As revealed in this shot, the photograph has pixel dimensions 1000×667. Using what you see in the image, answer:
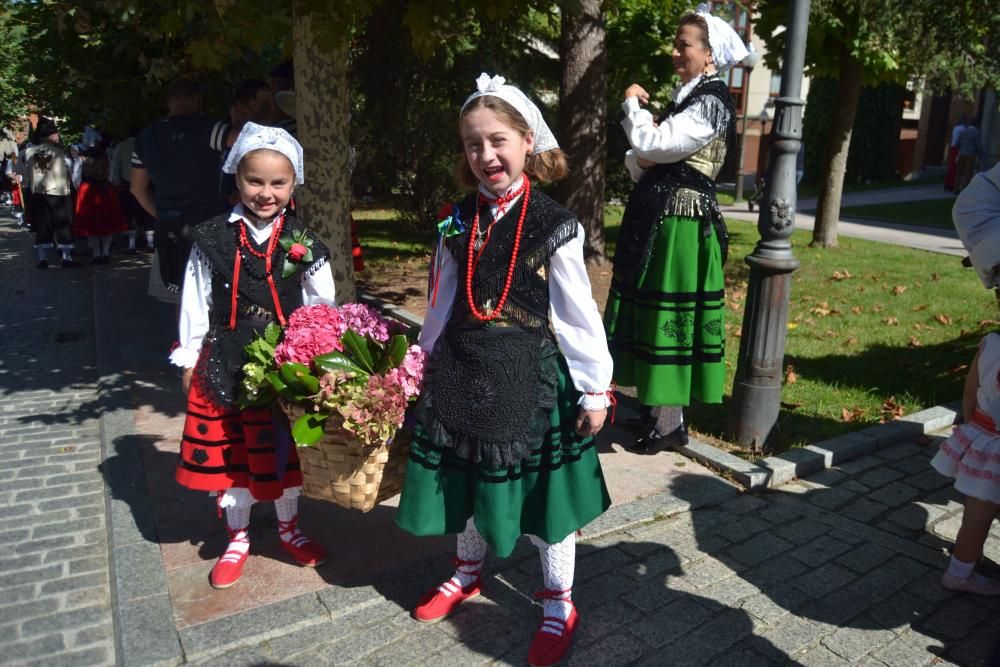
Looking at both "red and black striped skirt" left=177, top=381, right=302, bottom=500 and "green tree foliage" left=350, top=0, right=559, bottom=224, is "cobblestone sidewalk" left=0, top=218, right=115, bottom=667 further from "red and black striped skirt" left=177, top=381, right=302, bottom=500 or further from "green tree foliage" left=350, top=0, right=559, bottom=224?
"green tree foliage" left=350, top=0, right=559, bottom=224

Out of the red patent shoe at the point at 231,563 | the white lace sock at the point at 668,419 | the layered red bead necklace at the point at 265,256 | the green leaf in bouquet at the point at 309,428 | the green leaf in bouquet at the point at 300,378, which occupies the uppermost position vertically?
the layered red bead necklace at the point at 265,256

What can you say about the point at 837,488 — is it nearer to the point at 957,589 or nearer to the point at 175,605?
the point at 957,589

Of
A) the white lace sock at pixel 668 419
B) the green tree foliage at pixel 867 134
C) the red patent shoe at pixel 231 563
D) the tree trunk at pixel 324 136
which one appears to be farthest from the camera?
the green tree foliage at pixel 867 134

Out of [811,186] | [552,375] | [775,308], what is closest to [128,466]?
[552,375]

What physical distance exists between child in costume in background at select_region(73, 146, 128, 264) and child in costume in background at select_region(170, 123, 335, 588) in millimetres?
10495

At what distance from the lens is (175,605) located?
326cm

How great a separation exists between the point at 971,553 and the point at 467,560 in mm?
2099

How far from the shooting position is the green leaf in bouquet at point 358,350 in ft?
9.88

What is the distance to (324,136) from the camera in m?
5.00

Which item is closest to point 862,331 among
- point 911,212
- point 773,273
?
point 773,273

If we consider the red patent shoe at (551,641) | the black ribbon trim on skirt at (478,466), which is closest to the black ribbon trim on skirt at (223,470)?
the black ribbon trim on skirt at (478,466)

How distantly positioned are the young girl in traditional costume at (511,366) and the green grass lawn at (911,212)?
50.9 feet

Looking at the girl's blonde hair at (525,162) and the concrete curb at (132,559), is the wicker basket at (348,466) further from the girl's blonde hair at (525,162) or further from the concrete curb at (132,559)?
the girl's blonde hair at (525,162)

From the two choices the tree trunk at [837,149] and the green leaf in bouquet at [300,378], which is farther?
the tree trunk at [837,149]
